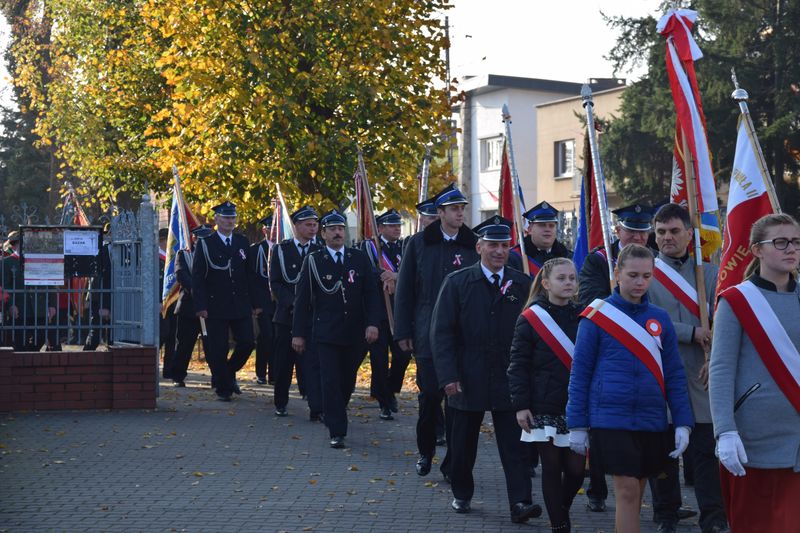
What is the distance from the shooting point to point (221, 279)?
46.4 feet

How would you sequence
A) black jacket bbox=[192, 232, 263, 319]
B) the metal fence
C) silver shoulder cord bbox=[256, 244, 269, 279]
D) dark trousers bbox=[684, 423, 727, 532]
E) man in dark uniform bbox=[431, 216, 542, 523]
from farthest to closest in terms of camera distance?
silver shoulder cord bbox=[256, 244, 269, 279]
black jacket bbox=[192, 232, 263, 319]
the metal fence
man in dark uniform bbox=[431, 216, 542, 523]
dark trousers bbox=[684, 423, 727, 532]

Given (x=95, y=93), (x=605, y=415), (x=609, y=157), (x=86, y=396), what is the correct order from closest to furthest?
(x=605, y=415)
(x=86, y=396)
(x=95, y=93)
(x=609, y=157)

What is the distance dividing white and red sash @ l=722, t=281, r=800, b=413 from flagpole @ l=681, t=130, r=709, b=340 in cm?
217

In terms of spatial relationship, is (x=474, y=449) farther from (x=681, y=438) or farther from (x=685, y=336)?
(x=681, y=438)

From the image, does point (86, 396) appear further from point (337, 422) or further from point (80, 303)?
point (337, 422)

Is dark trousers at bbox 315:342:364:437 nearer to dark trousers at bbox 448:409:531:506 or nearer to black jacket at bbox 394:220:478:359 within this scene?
black jacket at bbox 394:220:478:359

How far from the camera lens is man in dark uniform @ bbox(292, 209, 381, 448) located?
1115 centimetres

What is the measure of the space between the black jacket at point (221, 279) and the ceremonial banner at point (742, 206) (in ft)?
23.8

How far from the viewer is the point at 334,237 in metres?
11.6

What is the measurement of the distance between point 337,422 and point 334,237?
176 centimetres

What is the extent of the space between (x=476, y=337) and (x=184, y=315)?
8.53 m

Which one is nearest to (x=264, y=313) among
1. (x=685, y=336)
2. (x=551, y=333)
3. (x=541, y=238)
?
(x=541, y=238)

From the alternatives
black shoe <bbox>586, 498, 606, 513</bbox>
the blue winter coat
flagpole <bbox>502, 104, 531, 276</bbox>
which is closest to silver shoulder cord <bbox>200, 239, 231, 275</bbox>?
flagpole <bbox>502, 104, 531, 276</bbox>

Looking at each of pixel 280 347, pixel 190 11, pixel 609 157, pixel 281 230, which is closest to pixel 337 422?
pixel 280 347
